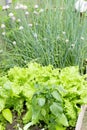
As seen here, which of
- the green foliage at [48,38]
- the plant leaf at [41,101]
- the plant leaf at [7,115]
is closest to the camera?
the plant leaf at [41,101]

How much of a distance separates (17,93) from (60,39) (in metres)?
1.24

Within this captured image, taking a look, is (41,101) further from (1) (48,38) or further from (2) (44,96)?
(1) (48,38)

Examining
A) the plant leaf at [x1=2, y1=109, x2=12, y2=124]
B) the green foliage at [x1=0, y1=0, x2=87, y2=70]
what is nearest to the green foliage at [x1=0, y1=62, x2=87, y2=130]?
the plant leaf at [x1=2, y1=109, x2=12, y2=124]

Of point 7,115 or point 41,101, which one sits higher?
point 41,101

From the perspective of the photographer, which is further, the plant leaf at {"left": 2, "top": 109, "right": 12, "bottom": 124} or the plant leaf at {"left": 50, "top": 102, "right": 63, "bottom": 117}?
the plant leaf at {"left": 2, "top": 109, "right": 12, "bottom": 124}

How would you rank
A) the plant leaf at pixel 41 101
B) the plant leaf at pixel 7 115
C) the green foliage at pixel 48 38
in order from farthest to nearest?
the green foliage at pixel 48 38
the plant leaf at pixel 7 115
the plant leaf at pixel 41 101

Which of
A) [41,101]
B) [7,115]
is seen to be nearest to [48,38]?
[7,115]

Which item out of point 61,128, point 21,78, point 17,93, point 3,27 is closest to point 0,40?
point 3,27

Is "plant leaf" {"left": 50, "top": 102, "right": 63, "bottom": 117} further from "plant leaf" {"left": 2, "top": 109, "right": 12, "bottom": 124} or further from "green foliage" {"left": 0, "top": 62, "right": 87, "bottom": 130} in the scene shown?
"plant leaf" {"left": 2, "top": 109, "right": 12, "bottom": 124}

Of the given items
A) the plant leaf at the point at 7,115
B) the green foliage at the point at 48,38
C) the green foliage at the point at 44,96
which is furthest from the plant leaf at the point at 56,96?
the green foliage at the point at 48,38

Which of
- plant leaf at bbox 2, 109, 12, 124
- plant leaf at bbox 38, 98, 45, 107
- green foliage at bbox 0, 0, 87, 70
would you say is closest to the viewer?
plant leaf at bbox 38, 98, 45, 107

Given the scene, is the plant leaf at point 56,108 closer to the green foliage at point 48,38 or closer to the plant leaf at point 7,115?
the plant leaf at point 7,115

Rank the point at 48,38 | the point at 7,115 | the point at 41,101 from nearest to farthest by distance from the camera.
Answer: the point at 41,101
the point at 7,115
the point at 48,38

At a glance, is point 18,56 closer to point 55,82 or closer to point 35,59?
point 35,59
